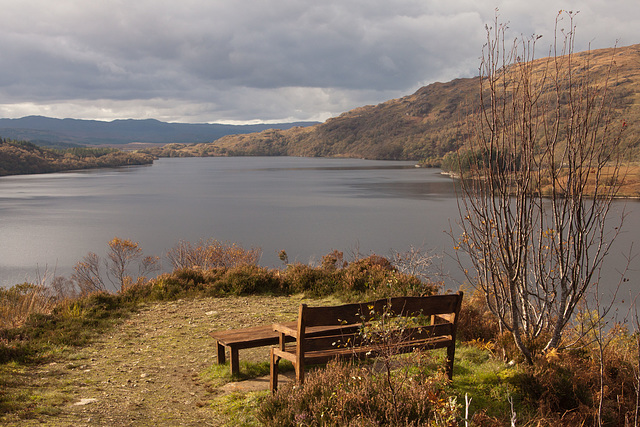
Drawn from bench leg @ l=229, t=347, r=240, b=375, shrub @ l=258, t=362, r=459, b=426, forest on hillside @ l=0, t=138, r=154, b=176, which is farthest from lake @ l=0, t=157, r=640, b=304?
forest on hillside @ l=0, t=138, r=154, b=176

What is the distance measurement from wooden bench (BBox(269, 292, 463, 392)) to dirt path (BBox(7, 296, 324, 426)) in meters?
0.88

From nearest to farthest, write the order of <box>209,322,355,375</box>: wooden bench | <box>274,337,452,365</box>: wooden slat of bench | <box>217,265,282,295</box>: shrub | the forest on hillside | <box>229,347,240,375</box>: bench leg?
<box>274,337,452,365</box>: wooden slat of bench → <box>209,322,355,375</box>: wooden bench → <box>229,347,240,375</box>: bench leg → <box>217,265,282,295</box>: shrub → the forest on hillside

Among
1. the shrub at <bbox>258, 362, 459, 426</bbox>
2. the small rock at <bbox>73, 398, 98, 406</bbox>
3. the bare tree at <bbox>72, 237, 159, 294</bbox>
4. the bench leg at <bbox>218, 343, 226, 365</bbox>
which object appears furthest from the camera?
Result: the bare tree at <bbox>72, 237, 159, 294</bbox>

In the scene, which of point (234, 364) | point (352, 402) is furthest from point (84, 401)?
point (352, 402)

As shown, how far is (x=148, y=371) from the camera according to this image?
17.9 ft

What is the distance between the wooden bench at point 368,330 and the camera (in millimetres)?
3883

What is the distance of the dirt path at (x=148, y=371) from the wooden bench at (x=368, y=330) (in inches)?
34.7

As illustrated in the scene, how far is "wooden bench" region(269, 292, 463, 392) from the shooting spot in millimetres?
3883

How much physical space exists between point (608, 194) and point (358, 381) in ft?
10.4

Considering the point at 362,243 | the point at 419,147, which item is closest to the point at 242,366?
the point at 362,243

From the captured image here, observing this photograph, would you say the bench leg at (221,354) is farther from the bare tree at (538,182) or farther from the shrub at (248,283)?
the shrub at (248,283)

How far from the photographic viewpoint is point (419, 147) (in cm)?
16150

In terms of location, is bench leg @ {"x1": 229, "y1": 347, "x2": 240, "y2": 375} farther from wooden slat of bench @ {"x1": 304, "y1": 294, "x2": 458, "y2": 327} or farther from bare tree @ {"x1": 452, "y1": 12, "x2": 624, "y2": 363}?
bare tree @ {"x1": 452, "y1": 12, "x2": 624, "y2": 363}

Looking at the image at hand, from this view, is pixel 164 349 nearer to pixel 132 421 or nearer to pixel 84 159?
pixel 132 421
